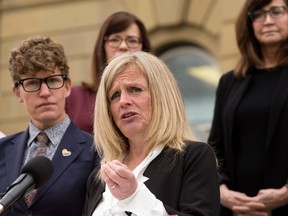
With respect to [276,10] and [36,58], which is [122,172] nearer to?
[36,58]

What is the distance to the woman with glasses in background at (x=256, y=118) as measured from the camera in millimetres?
4629

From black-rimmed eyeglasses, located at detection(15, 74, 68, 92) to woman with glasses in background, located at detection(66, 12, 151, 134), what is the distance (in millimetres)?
881

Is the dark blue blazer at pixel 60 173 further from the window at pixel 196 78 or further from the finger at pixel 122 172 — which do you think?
the window at pixel 196 78

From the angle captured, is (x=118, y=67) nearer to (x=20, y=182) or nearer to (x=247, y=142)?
(x=20, y=182)

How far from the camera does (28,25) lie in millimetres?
11578

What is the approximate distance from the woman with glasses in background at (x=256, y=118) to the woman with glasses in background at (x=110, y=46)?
0.77 meters

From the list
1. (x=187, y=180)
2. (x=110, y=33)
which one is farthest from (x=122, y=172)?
(x=110, y=33)

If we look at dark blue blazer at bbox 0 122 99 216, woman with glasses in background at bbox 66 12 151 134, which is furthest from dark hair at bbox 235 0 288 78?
dark blue blazer at bbox 0 122 99 216

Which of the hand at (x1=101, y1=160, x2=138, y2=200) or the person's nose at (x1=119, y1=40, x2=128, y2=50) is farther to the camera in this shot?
the person's nose at (x1=119, y1=40, x2=128, y2=50)

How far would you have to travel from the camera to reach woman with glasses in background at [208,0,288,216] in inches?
182

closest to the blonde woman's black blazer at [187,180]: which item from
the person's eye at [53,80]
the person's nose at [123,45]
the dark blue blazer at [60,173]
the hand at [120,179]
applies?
the hand at [120,179]

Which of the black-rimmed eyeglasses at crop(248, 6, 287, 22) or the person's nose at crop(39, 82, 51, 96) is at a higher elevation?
the black-rimmed eyeglasses at crop(248, 6, 287, 22)

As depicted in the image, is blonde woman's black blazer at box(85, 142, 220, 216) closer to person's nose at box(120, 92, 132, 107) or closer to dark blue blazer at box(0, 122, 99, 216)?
person's nose at box(120, 92, 132, 107)

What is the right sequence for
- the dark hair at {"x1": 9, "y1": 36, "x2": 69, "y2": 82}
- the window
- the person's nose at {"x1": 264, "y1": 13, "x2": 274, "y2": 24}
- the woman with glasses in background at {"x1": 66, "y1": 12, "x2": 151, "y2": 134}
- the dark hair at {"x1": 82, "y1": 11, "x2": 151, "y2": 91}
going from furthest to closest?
1. the window
2. the dark hair at {"x1": 82, "y1": 11, "x2": 151, "y2": 91}
3. the woman with glasses in background at {"x1": 66, "y1": 12, "x2": 151, "y2": 134}
4. the person's nose at {"x1": 264, "y1": 13, "x2": 274, "y2": 24}
5. the dark hair at {"x1": 9, "y1": 36, "x2": 69, "y2": 82}
